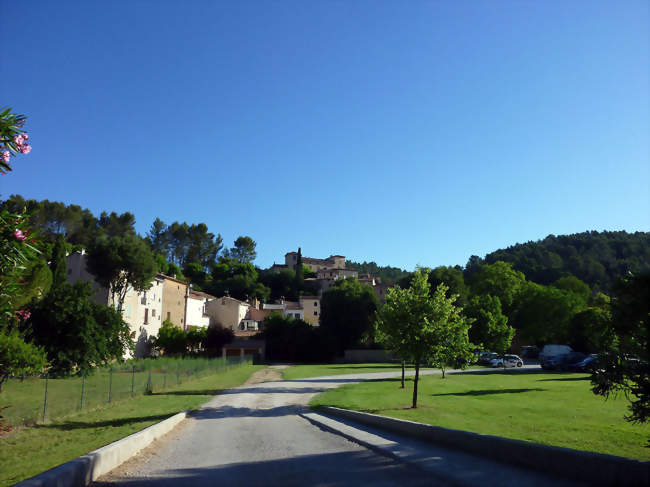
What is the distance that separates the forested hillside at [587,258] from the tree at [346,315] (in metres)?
27.0

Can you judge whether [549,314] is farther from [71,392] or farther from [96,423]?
[96,423]

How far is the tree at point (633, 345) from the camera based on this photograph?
7586mm

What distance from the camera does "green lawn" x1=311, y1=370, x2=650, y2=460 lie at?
1212cm

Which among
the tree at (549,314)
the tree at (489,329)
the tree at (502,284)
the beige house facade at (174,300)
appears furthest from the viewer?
the tree at (502,284)

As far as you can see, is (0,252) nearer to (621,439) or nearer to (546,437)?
(546,437)

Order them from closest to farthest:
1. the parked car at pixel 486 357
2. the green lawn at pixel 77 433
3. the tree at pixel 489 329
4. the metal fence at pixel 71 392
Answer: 1. the green lawn at pixel 77 433
2. the metal fence at pixel 71 392
3. the tree at pixel 489 329
4. the parked car at pixel 486 357

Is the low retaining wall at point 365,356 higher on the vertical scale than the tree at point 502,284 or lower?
lower

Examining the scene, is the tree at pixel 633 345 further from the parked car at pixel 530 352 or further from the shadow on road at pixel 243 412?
the parked car at pixel 530 352

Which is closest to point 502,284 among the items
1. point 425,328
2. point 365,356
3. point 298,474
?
point 365,356

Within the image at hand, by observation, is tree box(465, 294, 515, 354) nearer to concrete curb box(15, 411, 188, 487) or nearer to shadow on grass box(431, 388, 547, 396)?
shadow on grass box(431, 388, 547, 396)

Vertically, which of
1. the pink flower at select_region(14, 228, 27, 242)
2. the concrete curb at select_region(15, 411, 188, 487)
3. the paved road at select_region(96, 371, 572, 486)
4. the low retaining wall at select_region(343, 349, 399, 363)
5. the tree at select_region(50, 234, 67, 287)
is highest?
the tree at select_region(50, 234, 67, 287)

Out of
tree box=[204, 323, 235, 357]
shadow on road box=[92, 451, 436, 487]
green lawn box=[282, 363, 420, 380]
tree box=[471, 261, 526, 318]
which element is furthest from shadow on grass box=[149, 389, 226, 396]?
tree box=[471, 261, 526, 318]

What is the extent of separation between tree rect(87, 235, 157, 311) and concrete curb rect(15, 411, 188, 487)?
41.4m

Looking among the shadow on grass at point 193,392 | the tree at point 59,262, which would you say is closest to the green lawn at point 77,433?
the shadow on grass at point 193,392
